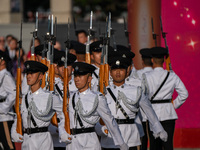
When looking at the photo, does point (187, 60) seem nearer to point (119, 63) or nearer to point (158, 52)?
point (158, 52)

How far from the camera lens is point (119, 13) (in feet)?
139

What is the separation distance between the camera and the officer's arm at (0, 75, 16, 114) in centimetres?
1063

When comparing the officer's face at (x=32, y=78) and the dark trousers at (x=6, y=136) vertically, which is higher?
the officer's face at (x=32, y=78)

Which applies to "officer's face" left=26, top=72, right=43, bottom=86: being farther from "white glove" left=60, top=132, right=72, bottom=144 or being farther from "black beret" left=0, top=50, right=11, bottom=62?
"black beret" left=0, top=50, right=11, bottom=62

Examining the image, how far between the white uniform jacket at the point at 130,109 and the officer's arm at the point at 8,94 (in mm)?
2777

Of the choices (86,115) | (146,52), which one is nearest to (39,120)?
(86,115)

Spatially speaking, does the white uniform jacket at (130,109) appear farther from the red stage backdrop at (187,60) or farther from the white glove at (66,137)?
the red stage backdrop at (187,60)

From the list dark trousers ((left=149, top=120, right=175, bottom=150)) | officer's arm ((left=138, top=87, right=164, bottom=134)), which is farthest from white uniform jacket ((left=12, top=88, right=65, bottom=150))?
dark trousers ((left=149, top=120, right=175, bottom=150))

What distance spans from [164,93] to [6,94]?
282 centimetres

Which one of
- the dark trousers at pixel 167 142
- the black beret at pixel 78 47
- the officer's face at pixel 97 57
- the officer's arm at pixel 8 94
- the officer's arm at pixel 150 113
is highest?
the black beret at pixel 78 47

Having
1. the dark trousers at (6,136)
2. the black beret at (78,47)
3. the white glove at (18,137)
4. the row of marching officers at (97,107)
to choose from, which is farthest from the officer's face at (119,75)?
the dark trousers at (6,136)

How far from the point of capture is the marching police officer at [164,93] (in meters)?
10.0

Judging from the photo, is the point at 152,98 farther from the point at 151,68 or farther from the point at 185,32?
the point at 185,32

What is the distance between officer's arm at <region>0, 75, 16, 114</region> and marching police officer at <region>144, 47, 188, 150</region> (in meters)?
2.38
